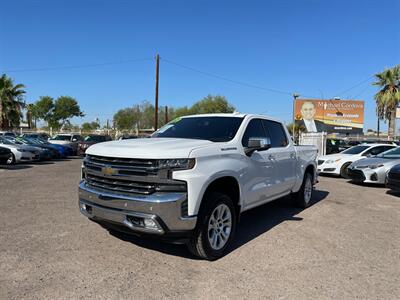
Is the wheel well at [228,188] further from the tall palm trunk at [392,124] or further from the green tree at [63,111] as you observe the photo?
the green tree at [63,111]

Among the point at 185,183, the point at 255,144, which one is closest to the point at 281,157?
the point at 255,144

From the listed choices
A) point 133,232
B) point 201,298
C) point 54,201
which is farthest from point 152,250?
point 54,201

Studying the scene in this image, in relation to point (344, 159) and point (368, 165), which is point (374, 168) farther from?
point (344, 159)

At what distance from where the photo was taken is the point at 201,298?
12.2 ft

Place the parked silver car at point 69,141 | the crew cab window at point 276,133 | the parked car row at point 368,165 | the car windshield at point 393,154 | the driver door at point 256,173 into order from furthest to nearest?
the parked silver car at point 69,141 < the car windshield at point 393,154 < the parked car row at point 368,165 < the crew cab window at point 276,133 < the driver door at point 256,173

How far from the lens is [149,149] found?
439cm

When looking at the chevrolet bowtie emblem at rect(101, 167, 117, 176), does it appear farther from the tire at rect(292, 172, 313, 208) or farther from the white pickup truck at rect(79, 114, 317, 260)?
the tire at rect(292, 172, 313, 208)

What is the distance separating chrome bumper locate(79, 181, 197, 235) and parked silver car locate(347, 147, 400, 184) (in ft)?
30.7

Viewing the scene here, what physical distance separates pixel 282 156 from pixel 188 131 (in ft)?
6.12

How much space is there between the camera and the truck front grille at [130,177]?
4250 millimetres

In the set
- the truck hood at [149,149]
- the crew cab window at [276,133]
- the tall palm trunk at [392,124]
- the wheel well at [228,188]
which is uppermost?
the tall palm trunk at [392,124]

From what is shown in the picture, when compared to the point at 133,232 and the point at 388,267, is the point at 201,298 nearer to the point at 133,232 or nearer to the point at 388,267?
the point at 133,232

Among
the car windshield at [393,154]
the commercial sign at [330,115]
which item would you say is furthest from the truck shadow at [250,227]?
the commercial sign at [330,115]

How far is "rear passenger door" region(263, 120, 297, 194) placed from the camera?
6344 millimetres
